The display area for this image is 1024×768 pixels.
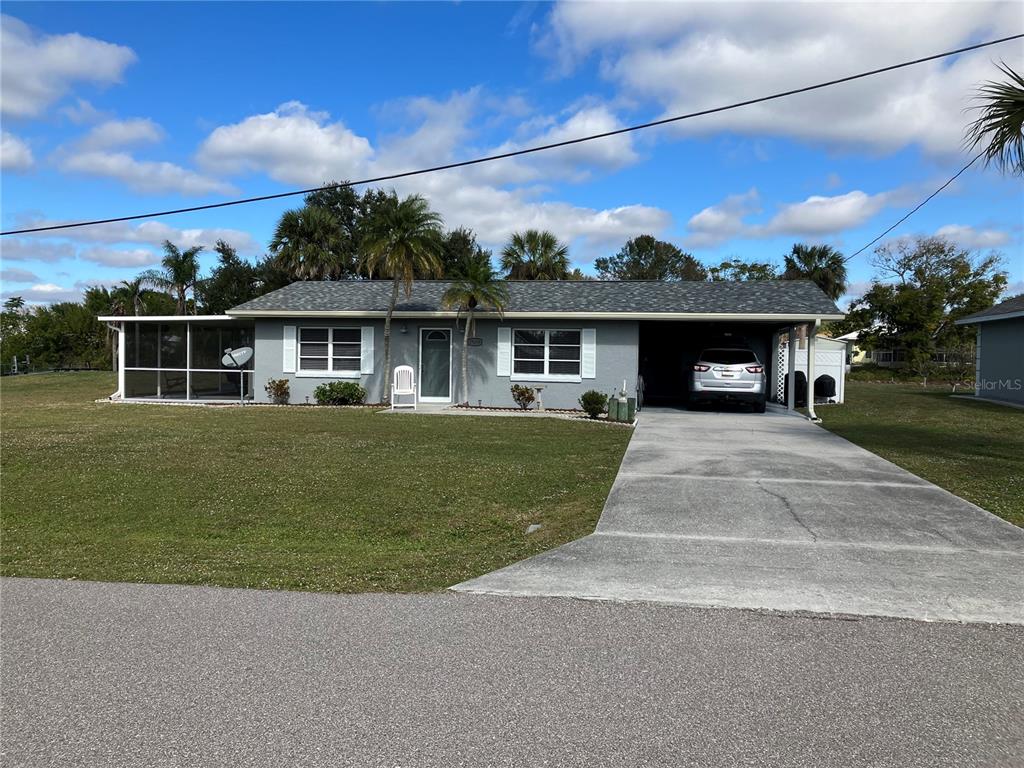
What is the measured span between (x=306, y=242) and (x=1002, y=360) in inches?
1108

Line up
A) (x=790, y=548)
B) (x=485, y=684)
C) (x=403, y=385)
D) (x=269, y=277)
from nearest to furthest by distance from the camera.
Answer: (x=485, y=684), (x=790, y=548), (x=403, y=385), (x=269, y=277)

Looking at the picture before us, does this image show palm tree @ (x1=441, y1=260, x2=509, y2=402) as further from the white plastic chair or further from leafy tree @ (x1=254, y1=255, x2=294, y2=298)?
leafy tree @ (x1=254, y1=255, x2=294, y2=298)

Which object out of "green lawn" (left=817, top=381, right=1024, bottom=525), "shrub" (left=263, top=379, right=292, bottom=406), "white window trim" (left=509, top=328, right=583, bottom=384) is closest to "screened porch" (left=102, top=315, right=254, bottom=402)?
"shrub" (left=263, top=379, right=292, bottom=406)

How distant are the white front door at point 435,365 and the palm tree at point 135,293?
23345 millimetres

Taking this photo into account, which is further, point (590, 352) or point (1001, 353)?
point (1001, 353)

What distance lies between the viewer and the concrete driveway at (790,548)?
16.9ft

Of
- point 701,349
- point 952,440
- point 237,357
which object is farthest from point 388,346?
point 952,440

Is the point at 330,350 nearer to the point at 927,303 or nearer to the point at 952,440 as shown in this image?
the point at 952,440

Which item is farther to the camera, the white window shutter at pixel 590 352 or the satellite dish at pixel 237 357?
the satellite dish at pixel 237 357

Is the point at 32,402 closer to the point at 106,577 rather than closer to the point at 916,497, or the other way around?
the point at 106,577

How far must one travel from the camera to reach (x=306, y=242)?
35.5m

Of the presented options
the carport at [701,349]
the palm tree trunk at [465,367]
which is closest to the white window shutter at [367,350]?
the palm tree trunk at [465,367]

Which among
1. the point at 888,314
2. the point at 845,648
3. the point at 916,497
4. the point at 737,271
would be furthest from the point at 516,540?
the point at 737,271

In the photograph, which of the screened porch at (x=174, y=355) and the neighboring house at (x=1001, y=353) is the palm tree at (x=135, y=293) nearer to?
the screened porch at (x=174, y=355)
